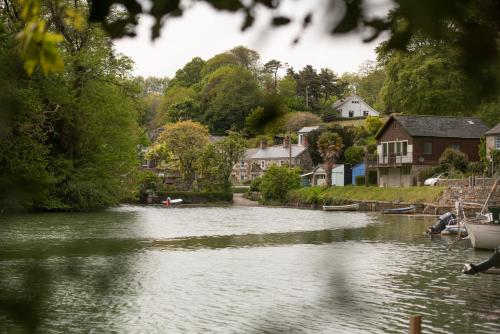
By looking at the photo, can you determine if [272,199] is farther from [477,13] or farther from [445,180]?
[477,13]

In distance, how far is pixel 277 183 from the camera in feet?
219

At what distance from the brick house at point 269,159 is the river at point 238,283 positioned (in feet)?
174

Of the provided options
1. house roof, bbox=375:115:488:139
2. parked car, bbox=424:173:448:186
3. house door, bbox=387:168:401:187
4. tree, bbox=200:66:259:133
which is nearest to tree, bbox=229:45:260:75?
tree, bbox=200:66:259:133

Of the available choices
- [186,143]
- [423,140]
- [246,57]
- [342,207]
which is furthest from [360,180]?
[246,57]

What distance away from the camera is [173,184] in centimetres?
7819

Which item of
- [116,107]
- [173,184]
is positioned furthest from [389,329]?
[173,184]

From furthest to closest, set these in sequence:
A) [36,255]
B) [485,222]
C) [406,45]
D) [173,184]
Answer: [173,184] < [485,222] < [36,255] < [406,45]

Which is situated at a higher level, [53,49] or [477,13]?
[477,13]

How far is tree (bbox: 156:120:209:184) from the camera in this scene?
238ft

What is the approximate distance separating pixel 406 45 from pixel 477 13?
10.5 inches

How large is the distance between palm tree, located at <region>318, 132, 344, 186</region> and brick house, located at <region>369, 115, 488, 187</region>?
5538 millimetres

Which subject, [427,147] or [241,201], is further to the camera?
[241,201]

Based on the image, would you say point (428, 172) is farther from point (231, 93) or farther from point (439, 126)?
point (231, 93)

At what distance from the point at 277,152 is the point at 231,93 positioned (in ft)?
285
